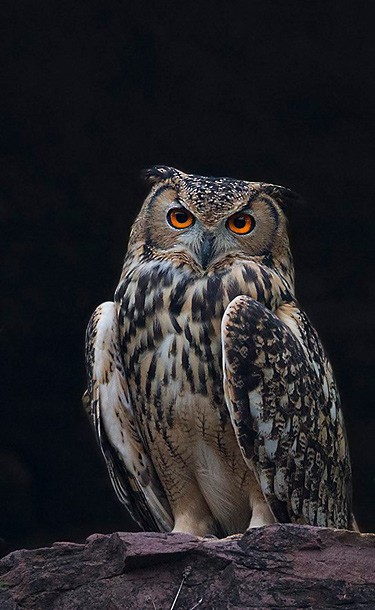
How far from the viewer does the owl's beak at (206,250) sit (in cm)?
440

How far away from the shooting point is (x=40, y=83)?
5.79 metres

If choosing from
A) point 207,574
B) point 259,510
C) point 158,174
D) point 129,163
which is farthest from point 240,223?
point 129,163

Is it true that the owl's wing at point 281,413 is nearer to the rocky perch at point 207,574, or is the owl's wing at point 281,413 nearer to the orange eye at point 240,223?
the orange eye at point 240,223

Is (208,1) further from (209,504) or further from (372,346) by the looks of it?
(209,504)

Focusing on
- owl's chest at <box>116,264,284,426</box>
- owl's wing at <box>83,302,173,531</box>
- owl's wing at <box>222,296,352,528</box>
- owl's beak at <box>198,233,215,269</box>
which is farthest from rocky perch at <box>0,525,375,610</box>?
owl's beak at <box>198,233,215,269</box>

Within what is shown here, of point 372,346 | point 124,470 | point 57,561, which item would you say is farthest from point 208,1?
point 57,561

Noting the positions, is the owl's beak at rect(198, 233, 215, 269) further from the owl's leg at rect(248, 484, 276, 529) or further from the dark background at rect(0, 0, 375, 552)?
the dark background at rect(0, 0, 375, 552)

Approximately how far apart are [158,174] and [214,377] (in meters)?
0.80

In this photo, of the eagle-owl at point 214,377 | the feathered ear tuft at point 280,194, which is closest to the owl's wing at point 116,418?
the eagle-owl at point 214,377

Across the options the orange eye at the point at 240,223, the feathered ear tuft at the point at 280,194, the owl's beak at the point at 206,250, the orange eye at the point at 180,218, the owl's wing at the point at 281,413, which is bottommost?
the owl's wing at the point at 281,413

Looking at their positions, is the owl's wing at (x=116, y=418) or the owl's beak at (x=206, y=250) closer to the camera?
the owl's beak at (x=206, y=250)

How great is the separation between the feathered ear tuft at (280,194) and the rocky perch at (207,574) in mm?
1361

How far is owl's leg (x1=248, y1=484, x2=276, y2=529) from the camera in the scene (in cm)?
432

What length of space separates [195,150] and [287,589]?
9.47ft
